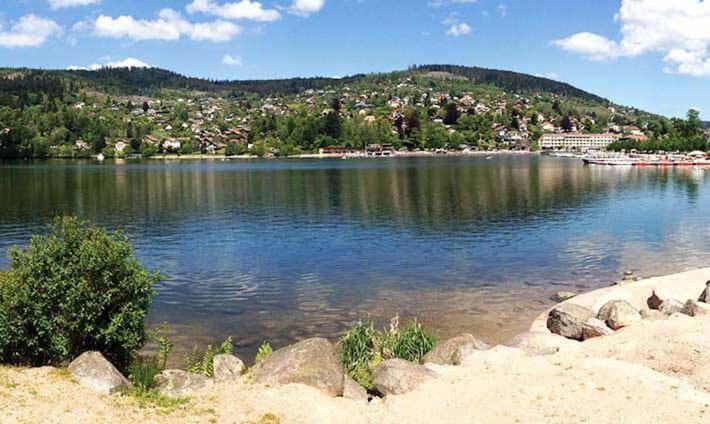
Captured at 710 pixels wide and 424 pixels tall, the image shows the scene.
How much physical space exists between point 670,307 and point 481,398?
11830 millimetres

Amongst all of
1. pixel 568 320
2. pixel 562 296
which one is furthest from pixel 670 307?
pixel 562 296

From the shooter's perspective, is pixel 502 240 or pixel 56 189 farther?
pixel 56 189

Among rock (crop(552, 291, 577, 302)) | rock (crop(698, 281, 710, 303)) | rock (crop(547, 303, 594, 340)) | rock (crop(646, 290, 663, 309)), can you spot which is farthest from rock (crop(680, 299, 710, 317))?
rock (crop(552, 291, 577, 302))

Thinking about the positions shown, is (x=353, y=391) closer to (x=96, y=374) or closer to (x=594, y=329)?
(x=96, y=374)

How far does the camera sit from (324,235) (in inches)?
1999

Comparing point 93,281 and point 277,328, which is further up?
point 93,281

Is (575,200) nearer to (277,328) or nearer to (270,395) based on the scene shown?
(277,328)

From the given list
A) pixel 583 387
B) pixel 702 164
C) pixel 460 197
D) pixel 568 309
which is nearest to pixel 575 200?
pixel 460 197

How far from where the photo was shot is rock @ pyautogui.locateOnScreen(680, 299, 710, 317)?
21.7 meters

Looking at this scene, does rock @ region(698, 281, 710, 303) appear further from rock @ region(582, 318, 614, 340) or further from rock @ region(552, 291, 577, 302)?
rock @ region(552, 291, 577, 302)

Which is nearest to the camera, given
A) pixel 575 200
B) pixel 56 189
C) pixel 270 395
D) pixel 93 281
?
pixel 270 395

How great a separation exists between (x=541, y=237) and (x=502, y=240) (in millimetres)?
3732

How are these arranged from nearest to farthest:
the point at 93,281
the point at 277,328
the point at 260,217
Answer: the point at 93,281, the point at 277,328, the point at 260,217

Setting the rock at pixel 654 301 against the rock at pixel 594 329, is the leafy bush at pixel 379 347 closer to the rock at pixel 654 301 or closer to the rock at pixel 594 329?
the rock at pixel 594 329
